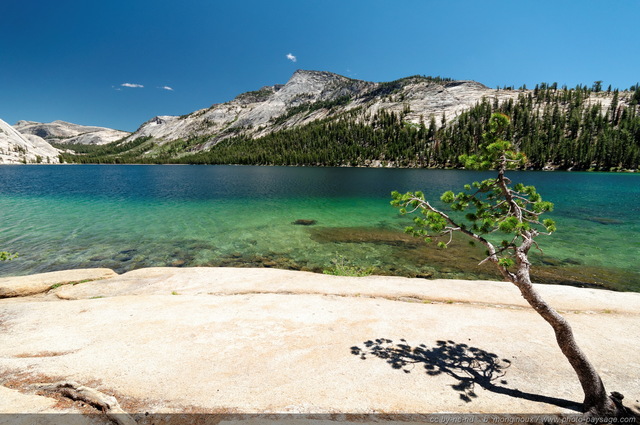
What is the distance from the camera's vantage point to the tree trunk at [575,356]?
223 inches

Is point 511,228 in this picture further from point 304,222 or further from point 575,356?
point 304,222

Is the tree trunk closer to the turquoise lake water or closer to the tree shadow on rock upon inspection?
the tree shadow on rock

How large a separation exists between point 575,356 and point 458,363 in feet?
8.96

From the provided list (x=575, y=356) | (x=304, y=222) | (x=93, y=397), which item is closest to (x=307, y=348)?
(x=93, y=397)

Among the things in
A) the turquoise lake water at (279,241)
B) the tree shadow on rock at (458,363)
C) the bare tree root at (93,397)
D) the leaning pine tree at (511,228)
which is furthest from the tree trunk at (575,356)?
the turquoise lake water at (279,241)

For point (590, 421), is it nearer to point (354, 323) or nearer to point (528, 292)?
point (528, 292)

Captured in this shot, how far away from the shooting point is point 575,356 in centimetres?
586

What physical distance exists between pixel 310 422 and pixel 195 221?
112 feet

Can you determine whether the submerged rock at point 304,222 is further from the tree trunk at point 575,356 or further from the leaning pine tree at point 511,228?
the tree trunk at point 575,356

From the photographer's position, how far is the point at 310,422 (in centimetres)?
536

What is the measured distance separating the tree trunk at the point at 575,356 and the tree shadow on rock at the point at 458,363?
0.45 m

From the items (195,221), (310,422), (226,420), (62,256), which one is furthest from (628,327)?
(195,221)

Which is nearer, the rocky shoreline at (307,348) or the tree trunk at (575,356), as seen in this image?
the tree trunk at (575,356)

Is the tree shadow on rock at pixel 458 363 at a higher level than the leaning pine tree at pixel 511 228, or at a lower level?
lower
